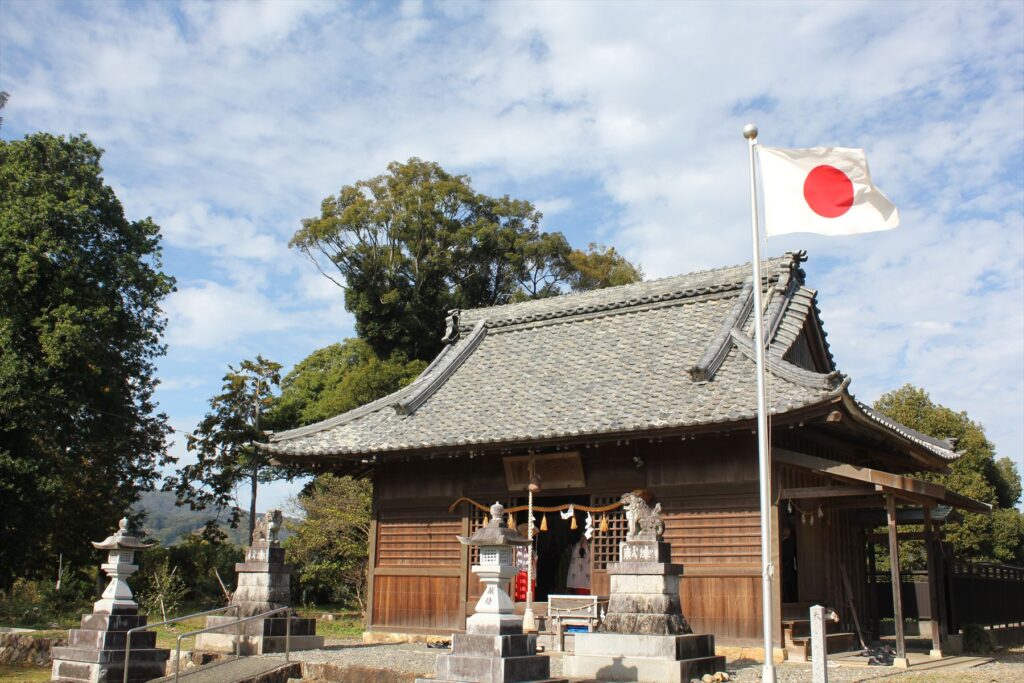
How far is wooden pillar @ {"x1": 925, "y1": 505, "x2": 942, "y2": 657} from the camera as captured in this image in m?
14.1

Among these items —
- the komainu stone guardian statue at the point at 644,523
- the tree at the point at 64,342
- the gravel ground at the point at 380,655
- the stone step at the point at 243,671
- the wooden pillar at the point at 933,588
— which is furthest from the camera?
the tree at the point at 64,342

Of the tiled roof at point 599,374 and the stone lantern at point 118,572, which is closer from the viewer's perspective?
the stone lantern at point 118,572

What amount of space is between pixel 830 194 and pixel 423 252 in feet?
100

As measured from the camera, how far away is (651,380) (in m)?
16.1

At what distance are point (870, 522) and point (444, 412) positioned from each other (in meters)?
8.35

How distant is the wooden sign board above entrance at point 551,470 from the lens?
15.7 m

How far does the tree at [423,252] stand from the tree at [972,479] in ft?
54.3

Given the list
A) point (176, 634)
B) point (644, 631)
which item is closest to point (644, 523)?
point (644, 631)

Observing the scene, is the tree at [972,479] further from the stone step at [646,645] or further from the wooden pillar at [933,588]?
the stone step at [646,645]

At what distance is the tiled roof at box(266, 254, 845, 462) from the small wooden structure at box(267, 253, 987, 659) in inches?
1.7

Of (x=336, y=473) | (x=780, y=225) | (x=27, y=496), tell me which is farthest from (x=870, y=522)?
(x=27, y=496)

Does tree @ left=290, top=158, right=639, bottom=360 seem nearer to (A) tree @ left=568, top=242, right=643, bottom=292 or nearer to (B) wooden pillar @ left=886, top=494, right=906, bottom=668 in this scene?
(A) tree @ left=568, top=242, right=643, bottom=292

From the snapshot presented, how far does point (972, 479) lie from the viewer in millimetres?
29406

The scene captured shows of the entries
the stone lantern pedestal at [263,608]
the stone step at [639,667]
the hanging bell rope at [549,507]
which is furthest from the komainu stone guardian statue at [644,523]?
the stone lantern pedestal at [263,608]
